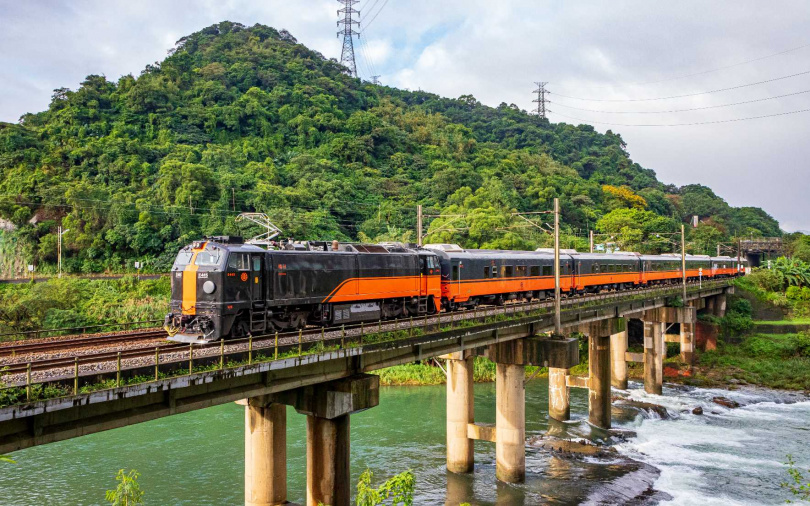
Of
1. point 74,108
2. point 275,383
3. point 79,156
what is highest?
point 74,108

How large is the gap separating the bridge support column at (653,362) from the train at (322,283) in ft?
49.7

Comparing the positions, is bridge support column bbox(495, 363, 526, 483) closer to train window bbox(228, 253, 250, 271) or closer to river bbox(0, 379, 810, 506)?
river bbox(0, 379, 810, 506)

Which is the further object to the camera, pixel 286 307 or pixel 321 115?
pixel 321 115

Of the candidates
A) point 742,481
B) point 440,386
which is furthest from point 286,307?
point 440,386

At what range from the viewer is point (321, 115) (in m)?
103

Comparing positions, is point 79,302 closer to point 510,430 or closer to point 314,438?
point 510,430

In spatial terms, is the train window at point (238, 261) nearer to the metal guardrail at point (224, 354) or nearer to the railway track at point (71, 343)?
the metal guardrail at point (224, 354)

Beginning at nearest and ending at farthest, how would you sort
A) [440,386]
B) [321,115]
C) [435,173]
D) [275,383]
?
[275,383], [440,386], [435,173], [321,115]

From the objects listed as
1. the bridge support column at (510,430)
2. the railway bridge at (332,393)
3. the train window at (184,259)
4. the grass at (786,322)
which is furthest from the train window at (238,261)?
the grass at (786,322)

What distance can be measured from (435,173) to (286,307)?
73750 millimetres

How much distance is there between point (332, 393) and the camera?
18.0 metres

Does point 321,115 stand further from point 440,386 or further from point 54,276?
point 440,386

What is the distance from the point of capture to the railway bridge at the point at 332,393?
485 inches

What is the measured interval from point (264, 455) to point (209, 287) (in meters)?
5.69
